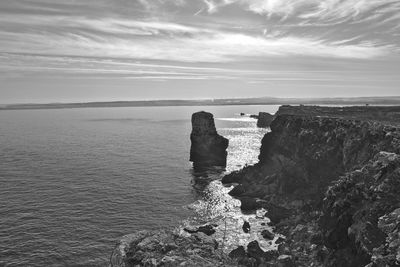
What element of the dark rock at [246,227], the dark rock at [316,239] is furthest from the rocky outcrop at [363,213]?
the dark rock at [246,227]

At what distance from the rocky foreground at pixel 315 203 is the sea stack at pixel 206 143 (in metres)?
24.1

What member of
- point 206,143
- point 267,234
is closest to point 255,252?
point 267,234

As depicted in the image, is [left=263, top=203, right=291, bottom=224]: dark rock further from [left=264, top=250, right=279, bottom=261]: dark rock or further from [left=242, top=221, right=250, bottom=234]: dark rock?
[left=264, top=250, right=279, bottom=261]: dark rock

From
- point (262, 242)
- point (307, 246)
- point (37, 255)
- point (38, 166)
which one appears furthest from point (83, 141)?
point (307, 246)

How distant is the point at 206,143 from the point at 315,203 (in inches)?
2097

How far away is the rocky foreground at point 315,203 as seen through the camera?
1037 inches

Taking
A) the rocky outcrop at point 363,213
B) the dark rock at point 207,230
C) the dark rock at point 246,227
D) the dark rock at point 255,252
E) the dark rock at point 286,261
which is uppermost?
the rocky outcrop at point 363,213

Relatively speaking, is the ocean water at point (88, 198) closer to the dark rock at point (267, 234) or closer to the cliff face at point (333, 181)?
the cliff face at point (333, 181)

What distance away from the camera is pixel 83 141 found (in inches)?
6142

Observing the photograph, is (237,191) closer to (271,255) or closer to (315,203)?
(315,203)

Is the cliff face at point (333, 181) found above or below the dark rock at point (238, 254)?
above

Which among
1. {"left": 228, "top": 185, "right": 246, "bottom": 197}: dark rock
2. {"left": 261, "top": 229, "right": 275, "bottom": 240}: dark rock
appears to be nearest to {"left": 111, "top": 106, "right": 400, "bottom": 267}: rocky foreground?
{"left": 228, "top": 185, "right": 246, "bottom": 197}: dark rock

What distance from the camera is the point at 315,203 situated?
193 feet

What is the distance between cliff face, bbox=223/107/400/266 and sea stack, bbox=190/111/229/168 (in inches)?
858
